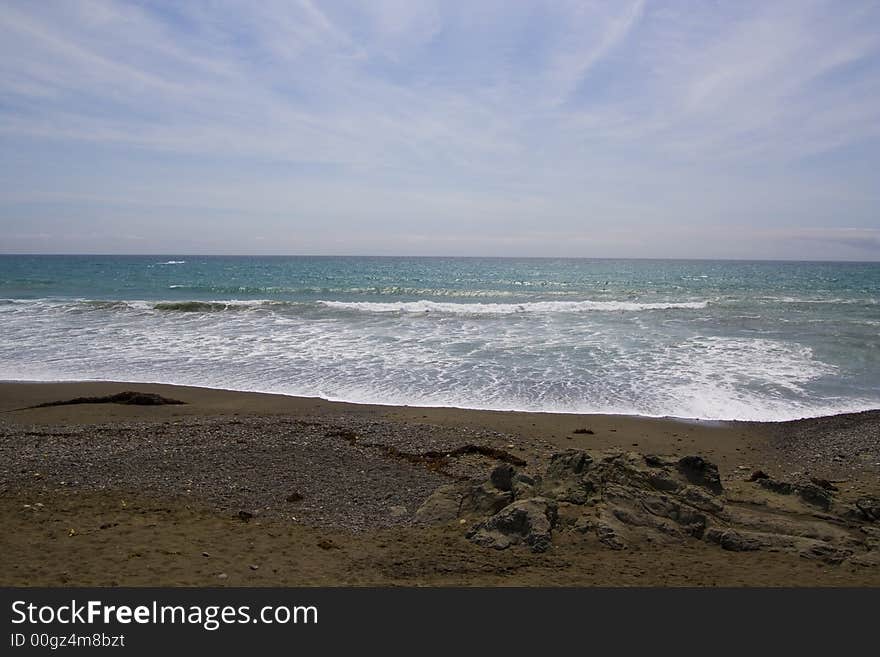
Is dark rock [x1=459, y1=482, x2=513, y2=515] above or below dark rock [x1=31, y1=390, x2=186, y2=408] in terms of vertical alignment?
above

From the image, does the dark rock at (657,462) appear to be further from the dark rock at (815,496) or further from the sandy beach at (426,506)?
the dark rock at (815,496)

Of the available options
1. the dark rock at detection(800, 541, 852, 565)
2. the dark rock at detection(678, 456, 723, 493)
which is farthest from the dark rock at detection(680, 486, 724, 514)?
the dark rock at detection(800, 541, 852, 565)

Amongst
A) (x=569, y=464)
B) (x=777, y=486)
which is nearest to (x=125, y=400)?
(x=569, y=464)

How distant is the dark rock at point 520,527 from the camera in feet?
16.6

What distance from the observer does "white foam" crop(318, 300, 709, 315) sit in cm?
2922

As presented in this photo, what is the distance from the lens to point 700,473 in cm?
623

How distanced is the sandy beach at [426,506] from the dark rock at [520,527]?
2 cm

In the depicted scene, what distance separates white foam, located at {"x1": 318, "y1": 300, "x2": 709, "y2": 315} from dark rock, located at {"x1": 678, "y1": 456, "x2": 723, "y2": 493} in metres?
21.9

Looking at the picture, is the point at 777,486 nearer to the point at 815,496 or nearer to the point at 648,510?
the point at 815,496

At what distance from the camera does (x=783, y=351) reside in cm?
1692

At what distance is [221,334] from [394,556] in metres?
16.9

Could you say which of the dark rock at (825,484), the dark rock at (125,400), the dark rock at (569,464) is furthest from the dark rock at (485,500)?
the dark rock at (125,400)

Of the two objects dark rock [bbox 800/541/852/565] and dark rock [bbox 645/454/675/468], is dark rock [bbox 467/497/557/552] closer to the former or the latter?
dark rock [bbox 645/454/675/468]
